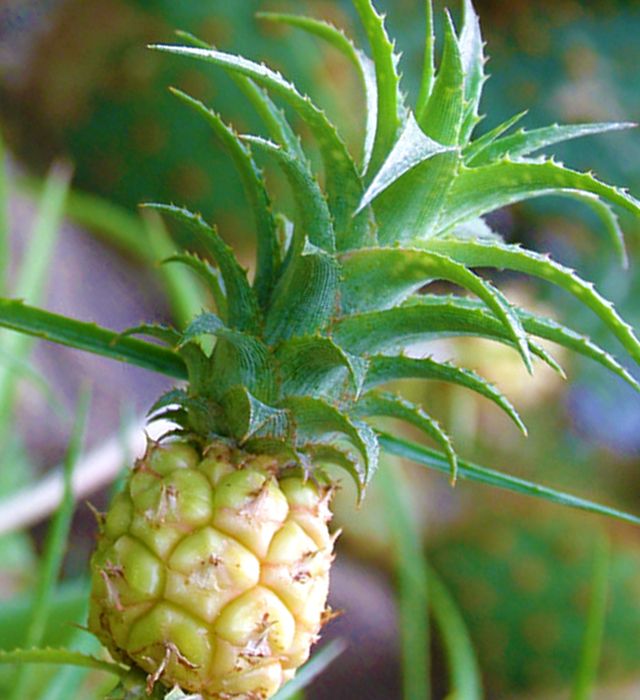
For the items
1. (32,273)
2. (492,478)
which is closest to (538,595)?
(32,273)

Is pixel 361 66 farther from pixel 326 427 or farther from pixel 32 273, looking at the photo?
pixel 32 273

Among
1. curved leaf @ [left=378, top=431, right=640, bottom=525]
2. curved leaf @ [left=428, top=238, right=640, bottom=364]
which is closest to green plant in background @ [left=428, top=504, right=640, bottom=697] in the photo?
curved leaf @ [left=378, top=431, right=640, bottom=525]

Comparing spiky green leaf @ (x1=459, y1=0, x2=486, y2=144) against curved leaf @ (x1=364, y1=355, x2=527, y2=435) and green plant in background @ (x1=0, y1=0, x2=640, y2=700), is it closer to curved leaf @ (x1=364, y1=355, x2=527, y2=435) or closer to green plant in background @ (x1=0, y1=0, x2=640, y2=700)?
green plant in background @ (x1=0, y1=0, x2=640, y2=700)

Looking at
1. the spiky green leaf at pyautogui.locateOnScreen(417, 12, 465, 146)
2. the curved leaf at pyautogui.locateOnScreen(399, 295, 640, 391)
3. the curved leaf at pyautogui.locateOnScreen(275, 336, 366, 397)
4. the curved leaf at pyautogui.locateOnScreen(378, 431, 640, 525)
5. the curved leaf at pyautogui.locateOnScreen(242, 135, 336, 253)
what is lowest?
the curved leaf at pyautogui.locateOnScreen(378, 431, 640, 525)

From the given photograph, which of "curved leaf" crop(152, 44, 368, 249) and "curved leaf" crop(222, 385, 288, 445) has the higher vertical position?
"curved leaf" crop(152, 44, 368, 249)

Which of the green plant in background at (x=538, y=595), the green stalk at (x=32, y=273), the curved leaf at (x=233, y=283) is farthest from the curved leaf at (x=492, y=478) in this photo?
the green plant in background at (x=538, y=595)

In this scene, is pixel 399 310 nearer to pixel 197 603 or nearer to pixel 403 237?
pixel 403 237

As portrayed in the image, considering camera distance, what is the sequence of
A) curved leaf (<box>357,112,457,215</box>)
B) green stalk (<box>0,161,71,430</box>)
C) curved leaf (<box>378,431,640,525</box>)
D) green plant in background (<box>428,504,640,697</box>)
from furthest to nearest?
green plant in background (<box>428,504,640,697</box>)
green stalk (<box>0,161,71,430</box>)
curved leaf (<box>378,431,640,525</box>)
curved leaf (<box>357,112,457,215</box>)
